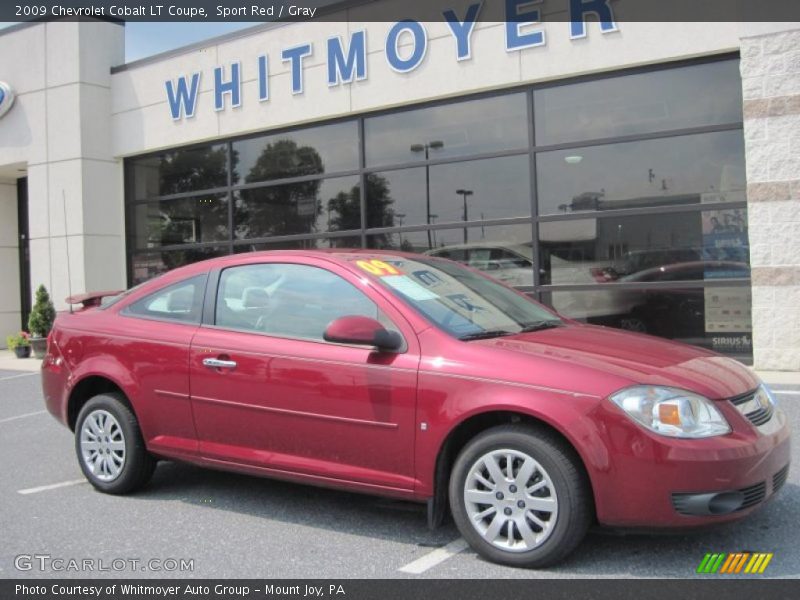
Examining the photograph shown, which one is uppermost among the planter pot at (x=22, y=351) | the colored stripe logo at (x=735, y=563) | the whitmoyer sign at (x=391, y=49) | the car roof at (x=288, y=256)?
the whitmoyer sign at (x=391, y=49)

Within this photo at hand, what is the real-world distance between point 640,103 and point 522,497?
321 inches

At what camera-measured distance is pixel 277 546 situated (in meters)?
3.99

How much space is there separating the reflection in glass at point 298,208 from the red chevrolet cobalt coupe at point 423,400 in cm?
777

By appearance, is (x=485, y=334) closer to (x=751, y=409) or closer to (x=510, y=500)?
(x=510, y=500)

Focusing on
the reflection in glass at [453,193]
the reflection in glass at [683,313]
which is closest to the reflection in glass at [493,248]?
the reflection in glass at [453,193]

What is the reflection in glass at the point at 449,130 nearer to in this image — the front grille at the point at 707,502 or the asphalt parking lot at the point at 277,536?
the asphalt parking lot at the point at 277,536

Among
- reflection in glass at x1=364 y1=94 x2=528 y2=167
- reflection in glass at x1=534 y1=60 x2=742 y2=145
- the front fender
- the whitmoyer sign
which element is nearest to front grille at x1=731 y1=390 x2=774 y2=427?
the front fender

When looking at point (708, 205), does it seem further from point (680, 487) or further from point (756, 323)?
point (680, 487)

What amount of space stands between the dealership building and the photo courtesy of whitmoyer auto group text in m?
0.04

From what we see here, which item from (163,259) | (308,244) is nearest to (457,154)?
(308,244)

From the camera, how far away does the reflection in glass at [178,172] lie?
1445cm

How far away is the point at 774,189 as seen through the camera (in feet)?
30.3

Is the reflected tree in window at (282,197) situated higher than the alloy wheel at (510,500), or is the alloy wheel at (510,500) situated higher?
the reflected tree in window at (282,197)

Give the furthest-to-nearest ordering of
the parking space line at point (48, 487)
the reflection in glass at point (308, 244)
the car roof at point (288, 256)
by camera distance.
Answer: the reflection in glass at point (308, 244) → the parking space line at point (48, 487) → the car roof at point (288, 256)
